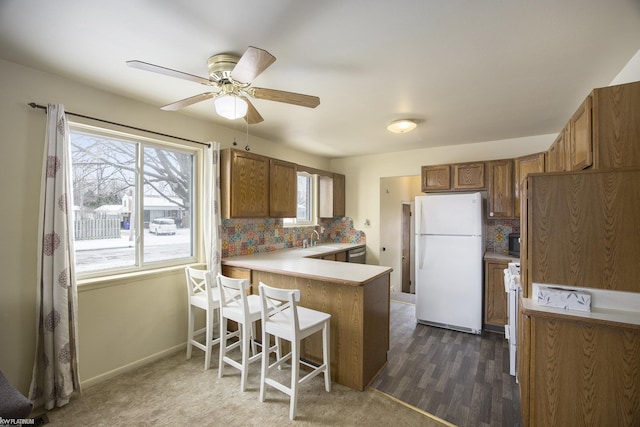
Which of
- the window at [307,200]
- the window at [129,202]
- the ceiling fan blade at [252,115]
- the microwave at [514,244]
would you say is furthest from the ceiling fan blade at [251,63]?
the microwave at [514,244]

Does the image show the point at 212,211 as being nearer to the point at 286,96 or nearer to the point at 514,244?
the point at 286,96

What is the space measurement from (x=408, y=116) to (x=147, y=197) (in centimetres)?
277

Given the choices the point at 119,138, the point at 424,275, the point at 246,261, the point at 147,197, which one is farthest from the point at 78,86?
the point at 424,275

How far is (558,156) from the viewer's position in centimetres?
234

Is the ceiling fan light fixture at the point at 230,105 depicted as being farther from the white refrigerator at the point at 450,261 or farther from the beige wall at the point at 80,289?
the white refrigerator at the point at 450,261

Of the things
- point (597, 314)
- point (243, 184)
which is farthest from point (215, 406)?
point (597, 314)

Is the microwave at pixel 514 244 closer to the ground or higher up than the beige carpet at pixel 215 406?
higher up

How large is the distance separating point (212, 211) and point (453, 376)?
281cm

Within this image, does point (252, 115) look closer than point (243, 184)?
Yes

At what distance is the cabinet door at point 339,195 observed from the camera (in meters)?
5.00

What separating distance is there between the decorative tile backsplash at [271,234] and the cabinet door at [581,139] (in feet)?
10.7

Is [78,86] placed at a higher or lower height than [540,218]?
higher

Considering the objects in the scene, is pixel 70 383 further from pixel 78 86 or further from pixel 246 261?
pixel 78 86

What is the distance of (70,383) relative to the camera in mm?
2076
